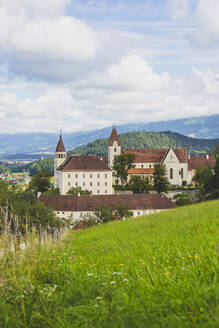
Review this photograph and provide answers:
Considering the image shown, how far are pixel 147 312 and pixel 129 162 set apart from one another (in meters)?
103

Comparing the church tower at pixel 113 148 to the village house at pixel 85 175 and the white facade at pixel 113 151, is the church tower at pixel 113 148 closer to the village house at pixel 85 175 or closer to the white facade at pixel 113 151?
the white facade at pixel 113 151

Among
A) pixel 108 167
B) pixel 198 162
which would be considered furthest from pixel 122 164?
pixel 198 162

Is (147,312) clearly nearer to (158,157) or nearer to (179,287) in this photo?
(179,287)

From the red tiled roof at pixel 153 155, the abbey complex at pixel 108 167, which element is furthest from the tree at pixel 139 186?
the red tiled roof at pixel 153 155

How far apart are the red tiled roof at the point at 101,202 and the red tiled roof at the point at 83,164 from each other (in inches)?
1157

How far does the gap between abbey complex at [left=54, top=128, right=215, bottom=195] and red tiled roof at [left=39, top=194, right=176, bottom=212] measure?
27.4 metres

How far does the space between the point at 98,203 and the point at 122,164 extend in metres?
33.4

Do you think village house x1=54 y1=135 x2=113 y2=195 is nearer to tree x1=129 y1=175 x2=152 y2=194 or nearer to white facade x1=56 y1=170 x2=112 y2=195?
white facade x1=56 y1=170 x2=112 y2=195

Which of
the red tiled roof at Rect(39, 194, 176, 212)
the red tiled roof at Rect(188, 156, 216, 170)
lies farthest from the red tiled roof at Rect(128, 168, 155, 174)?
the red tiled roof at Rect(39, 194, 176, 212)

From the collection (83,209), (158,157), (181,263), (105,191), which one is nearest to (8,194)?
(181,263)

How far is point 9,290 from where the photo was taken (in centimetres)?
566

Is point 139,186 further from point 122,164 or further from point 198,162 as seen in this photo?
point 198,162

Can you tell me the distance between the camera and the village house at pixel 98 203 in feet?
234

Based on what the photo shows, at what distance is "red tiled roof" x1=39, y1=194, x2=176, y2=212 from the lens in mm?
71500
